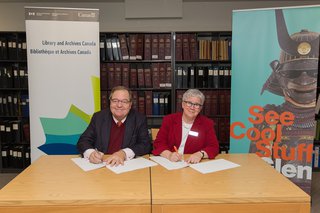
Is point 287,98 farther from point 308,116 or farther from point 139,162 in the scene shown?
point 139,162

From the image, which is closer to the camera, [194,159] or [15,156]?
[194,159]

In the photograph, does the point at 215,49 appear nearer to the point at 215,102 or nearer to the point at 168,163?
the point at 215,102

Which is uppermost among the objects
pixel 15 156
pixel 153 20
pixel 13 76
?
pixel 153 20

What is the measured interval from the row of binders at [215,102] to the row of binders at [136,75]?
324 millimetres

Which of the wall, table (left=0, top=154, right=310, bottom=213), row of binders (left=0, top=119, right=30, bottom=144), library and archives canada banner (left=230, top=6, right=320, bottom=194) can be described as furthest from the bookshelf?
table (left=0, top=154, right=310, bottom=213)

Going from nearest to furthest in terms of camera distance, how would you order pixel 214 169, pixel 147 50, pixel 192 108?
pixel 214 169 < pixel 192 108 < pixel 147 50

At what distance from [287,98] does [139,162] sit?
1620 mm

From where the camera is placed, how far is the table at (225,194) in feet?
4.43

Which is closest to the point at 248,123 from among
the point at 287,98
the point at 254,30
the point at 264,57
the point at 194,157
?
the point at 287,98

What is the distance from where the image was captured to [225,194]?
140 centimetres

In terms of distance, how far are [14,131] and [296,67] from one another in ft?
12.6

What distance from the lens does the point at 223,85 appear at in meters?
4.09

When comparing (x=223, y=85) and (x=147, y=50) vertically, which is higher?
(x=147, y=50)

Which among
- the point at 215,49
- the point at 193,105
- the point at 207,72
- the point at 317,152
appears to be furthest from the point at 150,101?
the point at 317,152
